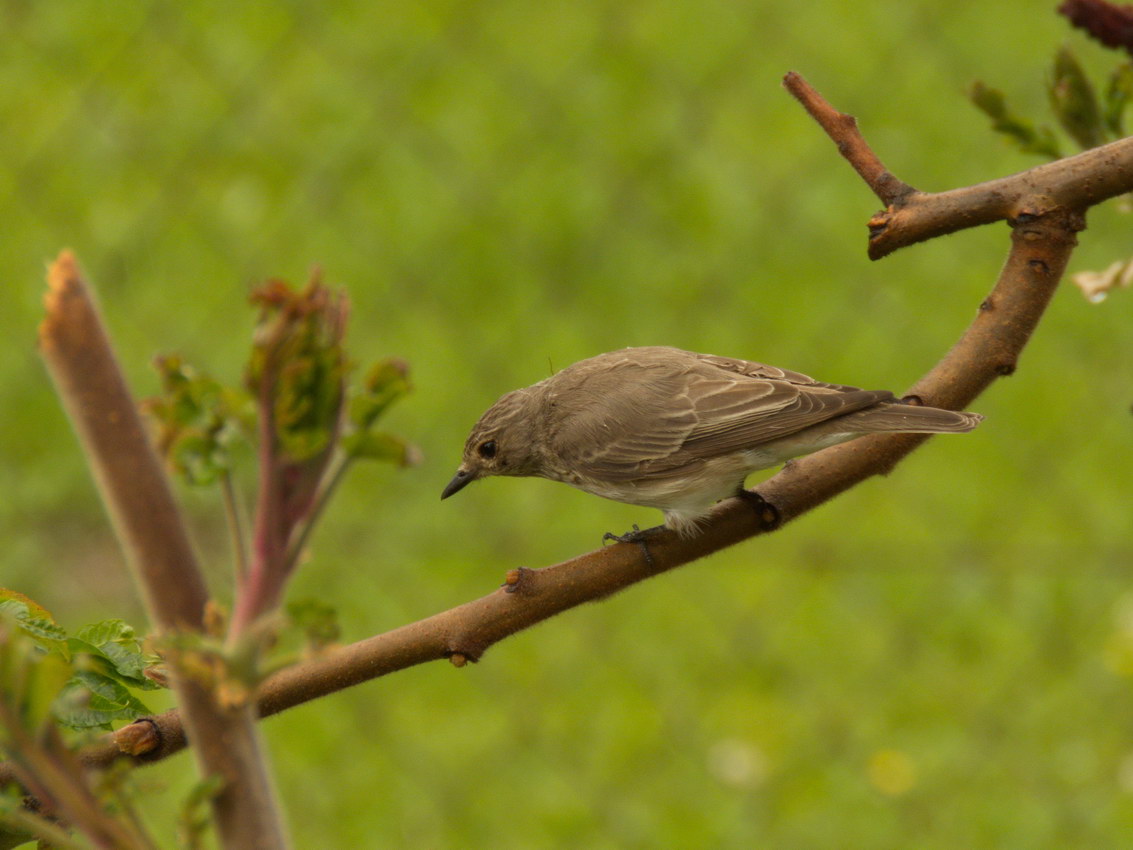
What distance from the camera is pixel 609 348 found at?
8.12 m

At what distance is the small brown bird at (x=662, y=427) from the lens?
160 inches

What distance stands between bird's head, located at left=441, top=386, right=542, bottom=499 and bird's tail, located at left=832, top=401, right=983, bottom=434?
4.09 feet

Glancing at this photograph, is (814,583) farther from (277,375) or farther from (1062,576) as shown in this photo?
(277,375)

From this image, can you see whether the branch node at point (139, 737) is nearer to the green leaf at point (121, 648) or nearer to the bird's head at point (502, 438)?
the green leaf at point (121, 648)

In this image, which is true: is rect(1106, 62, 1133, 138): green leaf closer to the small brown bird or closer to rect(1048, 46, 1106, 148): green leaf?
rect(1048, 46, 1106, 148): green leaf

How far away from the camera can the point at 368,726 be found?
7.12 m

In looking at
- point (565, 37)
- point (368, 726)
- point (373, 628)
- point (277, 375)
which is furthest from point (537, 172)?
point (277, 375)

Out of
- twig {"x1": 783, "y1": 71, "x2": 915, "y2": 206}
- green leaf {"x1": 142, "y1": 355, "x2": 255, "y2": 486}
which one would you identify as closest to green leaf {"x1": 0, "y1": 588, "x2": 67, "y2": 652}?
green leaf {"x1": 142, "y1": 355, "x2": 255, "y2": 486}

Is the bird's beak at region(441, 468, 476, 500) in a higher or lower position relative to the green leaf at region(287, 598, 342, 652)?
higher

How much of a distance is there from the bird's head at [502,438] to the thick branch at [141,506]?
11.8 ft

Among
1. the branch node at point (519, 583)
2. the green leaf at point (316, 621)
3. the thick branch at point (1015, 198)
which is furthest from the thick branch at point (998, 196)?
the green leaf at point (316, 621)

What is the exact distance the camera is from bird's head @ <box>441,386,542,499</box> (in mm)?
4504

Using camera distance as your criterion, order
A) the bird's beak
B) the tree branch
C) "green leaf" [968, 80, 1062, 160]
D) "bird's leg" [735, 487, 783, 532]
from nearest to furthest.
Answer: the tree branch
"green leaf" [968, 80, 1062, 160]
"bird's leg" [735, 487, 783, 532]
the bird's beak

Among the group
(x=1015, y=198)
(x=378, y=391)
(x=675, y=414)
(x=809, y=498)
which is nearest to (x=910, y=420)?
(x=809, y=498)
